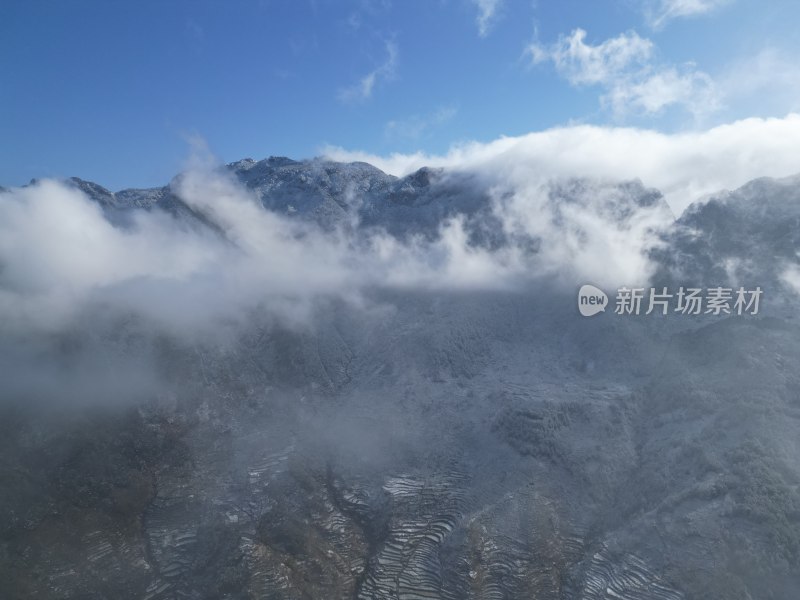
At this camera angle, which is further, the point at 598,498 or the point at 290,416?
the point at 290,416

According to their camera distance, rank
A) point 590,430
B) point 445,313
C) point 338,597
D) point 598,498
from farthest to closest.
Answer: point 445,313, point 590,430, point 598,498, point 338,597

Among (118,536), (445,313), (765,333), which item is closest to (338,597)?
(118,536)

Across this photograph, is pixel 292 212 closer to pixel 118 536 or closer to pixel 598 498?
pixel 118 536

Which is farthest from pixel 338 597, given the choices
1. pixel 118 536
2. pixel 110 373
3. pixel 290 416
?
pixel 110 373

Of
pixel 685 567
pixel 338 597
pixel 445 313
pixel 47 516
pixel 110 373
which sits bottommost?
pixel 338 597

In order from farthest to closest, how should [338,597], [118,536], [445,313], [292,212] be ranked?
[292,212], [445,313], [118,536], [338,597]

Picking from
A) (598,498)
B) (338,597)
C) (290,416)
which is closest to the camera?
(338,597)

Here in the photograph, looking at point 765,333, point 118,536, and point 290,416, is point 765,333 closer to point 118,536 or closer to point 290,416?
point 290,416

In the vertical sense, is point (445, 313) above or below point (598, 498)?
above

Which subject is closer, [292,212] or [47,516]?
[47,516]
